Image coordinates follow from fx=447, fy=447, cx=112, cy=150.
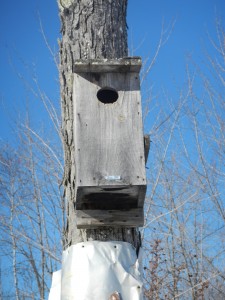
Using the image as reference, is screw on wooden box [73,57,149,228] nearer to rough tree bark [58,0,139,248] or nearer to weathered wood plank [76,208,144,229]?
weathered wood plank [76,208,144,229]

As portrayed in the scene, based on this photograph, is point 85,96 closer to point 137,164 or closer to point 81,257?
point 137,164

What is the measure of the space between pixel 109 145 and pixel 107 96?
0.52 m

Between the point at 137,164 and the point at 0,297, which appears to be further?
the point at 0,297

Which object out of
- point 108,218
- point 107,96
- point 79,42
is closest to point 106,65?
point 107,96

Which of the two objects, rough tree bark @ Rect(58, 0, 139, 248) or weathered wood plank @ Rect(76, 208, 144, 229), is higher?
rough tree bark @ Rect(58, 0, 139, 248)

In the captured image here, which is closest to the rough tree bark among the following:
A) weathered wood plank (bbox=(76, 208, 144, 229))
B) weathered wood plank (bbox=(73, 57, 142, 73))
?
weathered wood plank (bbox=(76, 208, 144, 229))

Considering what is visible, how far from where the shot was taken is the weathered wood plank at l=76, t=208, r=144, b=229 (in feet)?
8.25

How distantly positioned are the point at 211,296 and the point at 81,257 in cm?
716

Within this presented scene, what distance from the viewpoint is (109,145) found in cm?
247

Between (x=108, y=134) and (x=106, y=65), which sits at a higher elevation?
(x=106, y=65)

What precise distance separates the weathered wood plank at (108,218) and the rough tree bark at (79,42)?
0.27ft

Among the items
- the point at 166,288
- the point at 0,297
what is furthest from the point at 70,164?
the point at 0,297

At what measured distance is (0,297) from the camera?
39.9 feet

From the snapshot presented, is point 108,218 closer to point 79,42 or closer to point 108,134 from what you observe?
point 108,134
